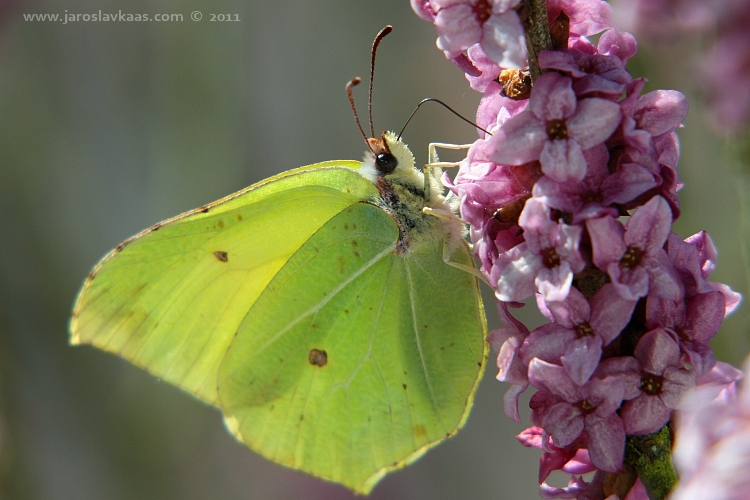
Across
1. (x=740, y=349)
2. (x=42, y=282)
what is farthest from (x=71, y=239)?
(x=740, y=349)

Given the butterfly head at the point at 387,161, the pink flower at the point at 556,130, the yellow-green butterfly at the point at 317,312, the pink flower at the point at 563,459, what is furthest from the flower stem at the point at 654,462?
the butterfly head at the point at 387,161

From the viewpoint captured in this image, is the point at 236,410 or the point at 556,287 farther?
the point at 236,410

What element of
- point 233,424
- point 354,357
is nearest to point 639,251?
point 354,357

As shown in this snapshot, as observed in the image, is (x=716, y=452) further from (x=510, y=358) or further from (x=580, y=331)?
(x=510, y=358)

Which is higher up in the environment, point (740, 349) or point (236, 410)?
point (740, 349)

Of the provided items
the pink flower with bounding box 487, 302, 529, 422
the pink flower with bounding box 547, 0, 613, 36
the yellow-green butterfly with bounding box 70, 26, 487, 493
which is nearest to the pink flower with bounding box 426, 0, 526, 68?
the pink flower with bounding box 547, 0, 613, 36

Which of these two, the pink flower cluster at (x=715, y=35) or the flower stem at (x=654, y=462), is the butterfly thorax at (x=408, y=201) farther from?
the pink flower cluster at (x=715, y=35)

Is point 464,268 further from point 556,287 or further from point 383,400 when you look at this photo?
point 556,287
